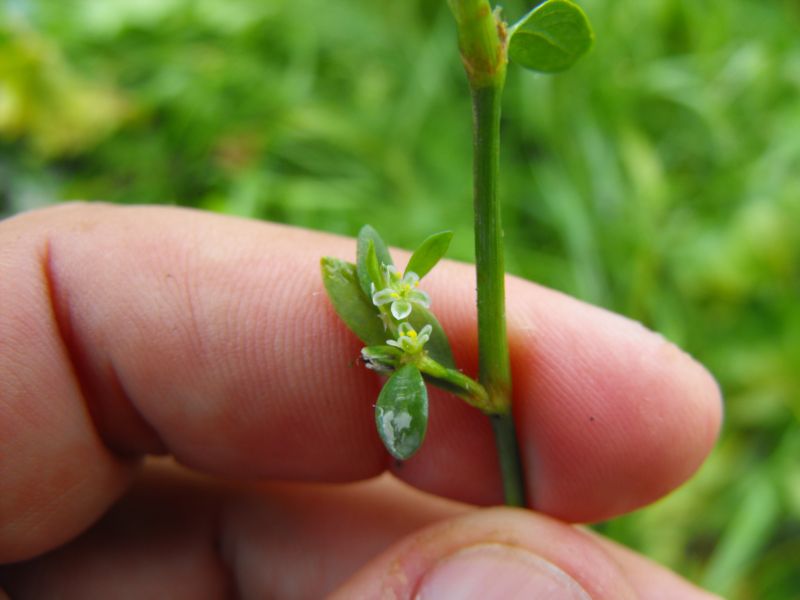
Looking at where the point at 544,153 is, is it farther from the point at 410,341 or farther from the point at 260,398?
the point at 410,341

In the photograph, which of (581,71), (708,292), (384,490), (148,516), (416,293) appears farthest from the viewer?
(581,71)

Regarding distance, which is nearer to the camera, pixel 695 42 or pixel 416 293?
pixel 416 293

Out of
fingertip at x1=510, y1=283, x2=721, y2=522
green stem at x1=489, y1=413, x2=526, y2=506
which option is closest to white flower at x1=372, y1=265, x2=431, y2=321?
green stem at x1=489, y1=413, x2=526, y2=506

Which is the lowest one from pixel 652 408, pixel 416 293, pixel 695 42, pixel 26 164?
pixel 26 164

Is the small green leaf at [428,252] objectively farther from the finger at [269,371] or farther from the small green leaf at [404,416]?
the finger at [269,371]

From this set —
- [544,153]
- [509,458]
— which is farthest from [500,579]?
[544,153]

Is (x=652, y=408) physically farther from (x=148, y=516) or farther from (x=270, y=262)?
(x=148, y=516)

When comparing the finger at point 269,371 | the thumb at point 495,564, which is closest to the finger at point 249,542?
the thumb at point 495,564

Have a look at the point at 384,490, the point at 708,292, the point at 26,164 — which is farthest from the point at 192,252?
the point at 708,292
